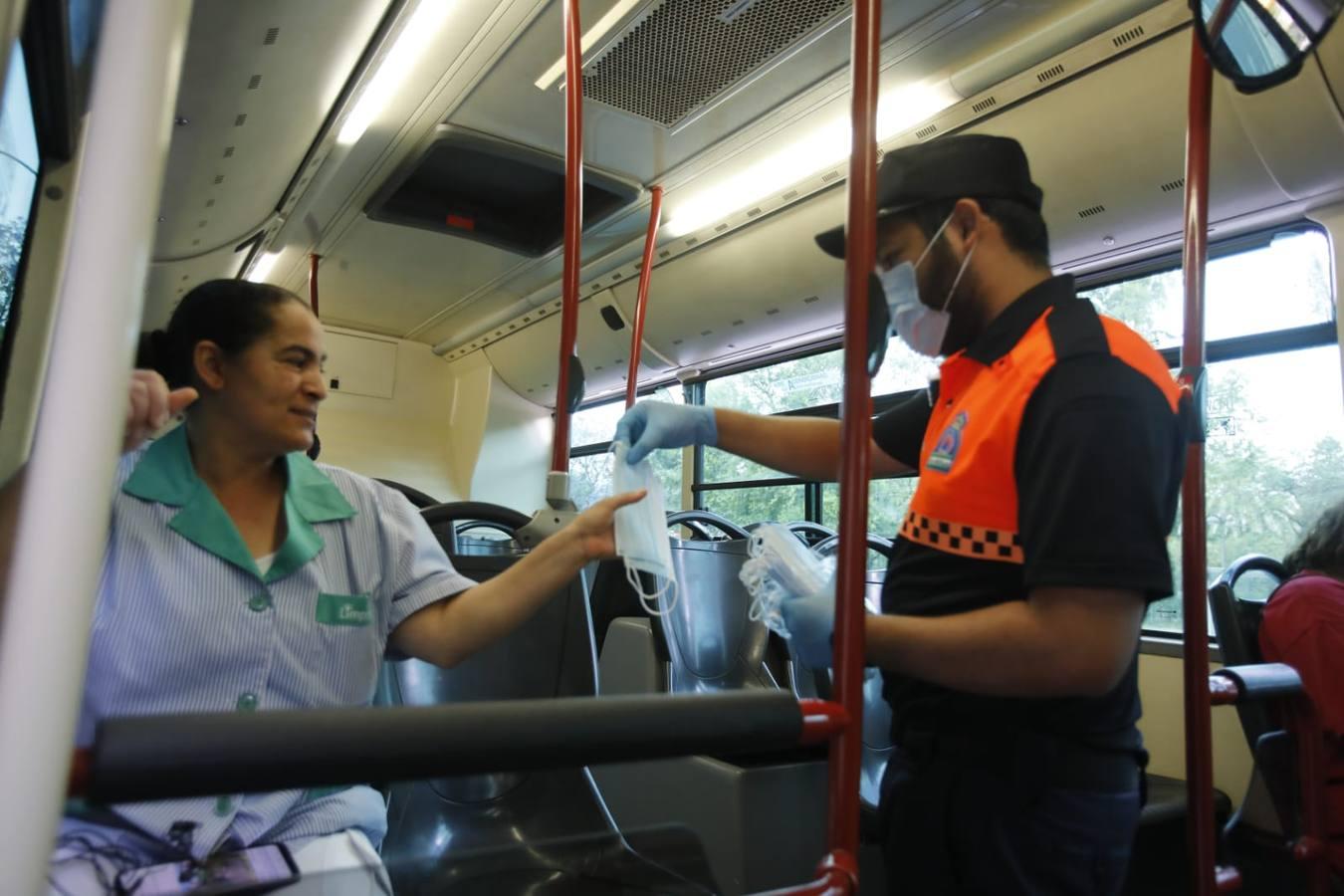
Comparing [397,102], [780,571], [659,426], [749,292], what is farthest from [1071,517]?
[749,292]

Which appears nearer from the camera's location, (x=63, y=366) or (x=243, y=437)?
(x=63, y=366)

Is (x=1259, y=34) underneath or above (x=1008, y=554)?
above

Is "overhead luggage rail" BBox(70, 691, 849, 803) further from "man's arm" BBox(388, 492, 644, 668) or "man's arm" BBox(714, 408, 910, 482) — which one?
"man's arm" BBox(714, 408, 910, 482)

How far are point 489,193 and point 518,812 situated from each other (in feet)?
11.1

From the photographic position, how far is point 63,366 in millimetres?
428

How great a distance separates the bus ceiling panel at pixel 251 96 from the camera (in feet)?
8.06

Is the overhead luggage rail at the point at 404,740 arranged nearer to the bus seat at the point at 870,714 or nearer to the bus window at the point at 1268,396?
the bus seat at the point at 870,714

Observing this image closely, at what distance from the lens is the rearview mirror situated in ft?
3.93

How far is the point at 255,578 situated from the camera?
1266 mm

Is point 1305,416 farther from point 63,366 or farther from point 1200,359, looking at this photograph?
point 63,366

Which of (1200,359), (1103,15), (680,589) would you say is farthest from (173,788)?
(1103,15)

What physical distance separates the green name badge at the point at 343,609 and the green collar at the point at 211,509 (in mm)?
72

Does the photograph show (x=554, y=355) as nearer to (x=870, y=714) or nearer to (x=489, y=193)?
(x=489, y=193)

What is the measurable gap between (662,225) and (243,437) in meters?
3.25
